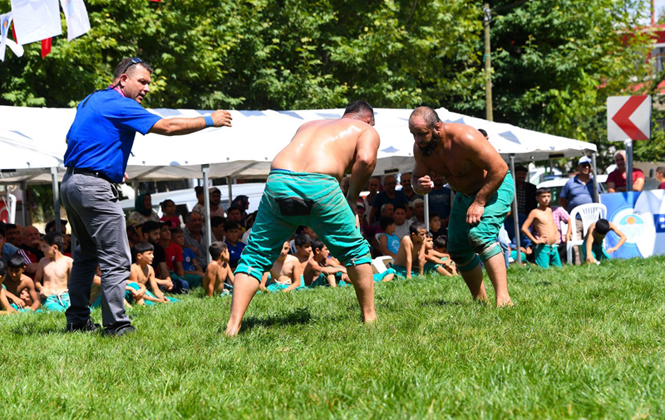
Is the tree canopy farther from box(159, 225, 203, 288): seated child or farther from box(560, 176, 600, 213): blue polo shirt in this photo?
box(560, 176, 600, 213): blue polo shirt

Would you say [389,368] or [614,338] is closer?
[389,368]

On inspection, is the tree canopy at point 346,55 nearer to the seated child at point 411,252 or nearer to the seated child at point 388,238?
the seated child at point 388,238

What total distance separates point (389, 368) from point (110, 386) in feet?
4.44

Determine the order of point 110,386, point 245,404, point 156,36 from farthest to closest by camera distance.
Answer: point 156,36, point 110,386, point 245,404

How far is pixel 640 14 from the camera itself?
2791cm

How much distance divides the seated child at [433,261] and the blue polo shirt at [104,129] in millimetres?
6418

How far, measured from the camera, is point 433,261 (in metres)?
11.4

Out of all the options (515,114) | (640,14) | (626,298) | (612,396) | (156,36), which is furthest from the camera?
(640,14)

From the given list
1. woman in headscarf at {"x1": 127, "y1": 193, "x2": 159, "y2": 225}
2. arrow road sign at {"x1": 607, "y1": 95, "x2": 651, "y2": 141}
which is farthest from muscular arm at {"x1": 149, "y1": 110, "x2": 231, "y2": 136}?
arrow road sign at {"x1": 607, "y1": 95, "x2": 651, "y2": 141}

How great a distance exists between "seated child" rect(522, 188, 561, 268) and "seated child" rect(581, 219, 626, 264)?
1.63 feet

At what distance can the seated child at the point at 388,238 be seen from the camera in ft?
39.2

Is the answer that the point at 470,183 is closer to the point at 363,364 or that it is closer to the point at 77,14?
the point at 363,364

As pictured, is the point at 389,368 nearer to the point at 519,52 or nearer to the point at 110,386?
the point at 110,386

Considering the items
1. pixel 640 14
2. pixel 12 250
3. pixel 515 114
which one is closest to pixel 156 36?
pixel 12 250
